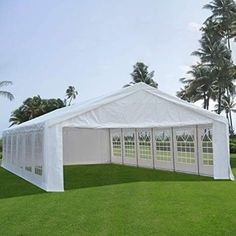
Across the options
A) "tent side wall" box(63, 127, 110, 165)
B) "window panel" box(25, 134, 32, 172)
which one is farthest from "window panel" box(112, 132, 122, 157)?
"window panel" box(25, 134, 32, 172)

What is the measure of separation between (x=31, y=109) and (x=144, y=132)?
2972cm

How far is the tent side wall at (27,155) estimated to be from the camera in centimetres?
1212

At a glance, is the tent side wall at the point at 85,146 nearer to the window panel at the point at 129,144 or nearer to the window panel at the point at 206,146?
the window panel at the point at 129,144

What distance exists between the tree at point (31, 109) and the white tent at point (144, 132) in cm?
2799

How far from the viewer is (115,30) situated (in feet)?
61.2

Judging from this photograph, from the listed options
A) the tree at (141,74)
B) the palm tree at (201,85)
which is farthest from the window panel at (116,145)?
the tree at (141,74)

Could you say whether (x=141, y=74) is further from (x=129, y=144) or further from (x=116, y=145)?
(x=129, y=144)

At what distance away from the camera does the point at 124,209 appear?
8195mm

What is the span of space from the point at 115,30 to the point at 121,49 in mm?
1711

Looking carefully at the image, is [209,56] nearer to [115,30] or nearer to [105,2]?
[115,30]

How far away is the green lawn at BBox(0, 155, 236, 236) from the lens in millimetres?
6691

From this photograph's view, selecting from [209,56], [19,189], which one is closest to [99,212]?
[19,189]

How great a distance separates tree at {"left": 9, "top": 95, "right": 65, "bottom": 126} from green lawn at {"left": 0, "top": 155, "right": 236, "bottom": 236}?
34373mm

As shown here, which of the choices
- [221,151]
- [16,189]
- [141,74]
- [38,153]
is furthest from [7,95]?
[141,74]
